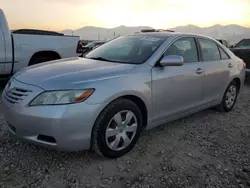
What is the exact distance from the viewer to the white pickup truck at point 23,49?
5.61 meters

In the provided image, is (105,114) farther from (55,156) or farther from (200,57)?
(200,57)

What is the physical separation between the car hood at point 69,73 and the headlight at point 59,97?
0.20 feet

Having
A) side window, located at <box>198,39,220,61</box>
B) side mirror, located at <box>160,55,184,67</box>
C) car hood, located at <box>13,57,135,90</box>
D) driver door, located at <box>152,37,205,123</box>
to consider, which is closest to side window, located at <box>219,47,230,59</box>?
side window, located at <box>198,39,220,61</box>

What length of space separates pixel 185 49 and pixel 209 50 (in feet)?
2.30

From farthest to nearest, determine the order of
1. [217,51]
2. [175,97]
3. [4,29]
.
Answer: [4,29] < [217,51] < [175,97]

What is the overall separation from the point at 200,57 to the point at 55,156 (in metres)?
2.64

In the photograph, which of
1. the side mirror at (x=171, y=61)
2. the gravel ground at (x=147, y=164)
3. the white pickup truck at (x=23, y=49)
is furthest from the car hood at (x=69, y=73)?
the white pickup truck at (x=23, y=49)

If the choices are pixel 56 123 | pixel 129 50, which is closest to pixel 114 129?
pixel 56 123

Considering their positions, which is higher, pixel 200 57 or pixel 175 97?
pixel 200 57

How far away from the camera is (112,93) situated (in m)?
2.78

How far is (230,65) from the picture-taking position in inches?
186

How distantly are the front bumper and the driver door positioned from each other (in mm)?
980

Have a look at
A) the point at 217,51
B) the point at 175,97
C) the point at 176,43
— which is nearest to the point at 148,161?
the point at 175,97

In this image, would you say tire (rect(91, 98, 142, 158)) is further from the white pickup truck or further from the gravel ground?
the white pickup truck
